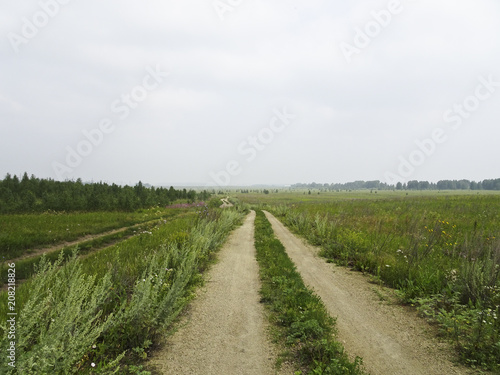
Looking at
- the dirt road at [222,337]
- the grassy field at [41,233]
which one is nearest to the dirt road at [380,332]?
the dirt road at [222,337]

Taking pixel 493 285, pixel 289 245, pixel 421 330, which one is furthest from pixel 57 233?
pixel 493 285

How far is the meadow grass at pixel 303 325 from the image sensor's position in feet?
12.2

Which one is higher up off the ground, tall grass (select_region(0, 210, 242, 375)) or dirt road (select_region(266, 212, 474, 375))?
tall grass (select_region(0, 210, 242, 375))

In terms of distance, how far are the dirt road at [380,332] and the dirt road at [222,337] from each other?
160 cm

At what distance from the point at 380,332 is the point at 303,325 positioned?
1623 mm

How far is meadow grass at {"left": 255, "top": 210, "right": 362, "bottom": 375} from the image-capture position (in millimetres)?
3713

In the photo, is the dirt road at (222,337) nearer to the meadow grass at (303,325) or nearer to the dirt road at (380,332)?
the meadow grass at (303,325)

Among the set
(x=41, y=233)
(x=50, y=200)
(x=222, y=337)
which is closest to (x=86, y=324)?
(x=222, y=337)

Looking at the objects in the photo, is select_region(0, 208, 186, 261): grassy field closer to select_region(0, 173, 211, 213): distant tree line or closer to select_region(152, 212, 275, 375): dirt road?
select_region(152, 212, 275, 375): dirt road

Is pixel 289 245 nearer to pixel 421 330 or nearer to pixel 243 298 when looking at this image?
pixel 243 298

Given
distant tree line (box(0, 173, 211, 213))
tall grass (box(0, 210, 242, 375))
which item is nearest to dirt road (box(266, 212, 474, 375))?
tall grass (box(0, 210, 242, 375))

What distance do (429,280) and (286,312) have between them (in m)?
4.17

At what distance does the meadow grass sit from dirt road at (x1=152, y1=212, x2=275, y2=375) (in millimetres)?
350

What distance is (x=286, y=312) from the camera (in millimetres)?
5375
